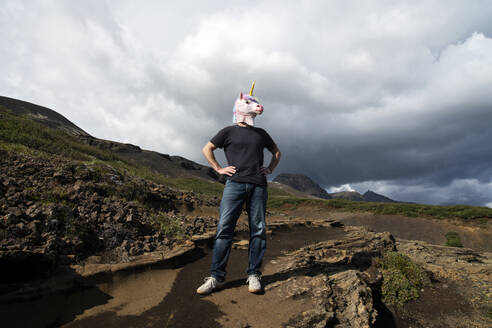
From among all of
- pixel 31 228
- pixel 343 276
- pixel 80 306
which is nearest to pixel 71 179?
pixel 31 228

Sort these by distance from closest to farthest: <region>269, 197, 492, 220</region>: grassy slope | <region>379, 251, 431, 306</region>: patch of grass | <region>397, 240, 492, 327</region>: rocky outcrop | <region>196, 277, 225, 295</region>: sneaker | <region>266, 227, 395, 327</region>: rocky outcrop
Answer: <region>266, 227, 395, 327</region>: rocky outcrop → <region>196, 277, 225, 295</region>: sneaker → <region>397, 240, 492, 327</region>: rocky outcrop → <region>379, 251, 431, 306</region>: patch of grass → <region>269, 197, 492, 220</region>: grassy slope

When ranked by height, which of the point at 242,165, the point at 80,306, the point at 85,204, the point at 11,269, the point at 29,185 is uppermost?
the point at 242,165

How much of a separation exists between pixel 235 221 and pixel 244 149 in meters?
1.14

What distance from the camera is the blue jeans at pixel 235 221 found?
352 cm

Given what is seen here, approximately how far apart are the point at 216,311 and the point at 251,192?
5.68 ft

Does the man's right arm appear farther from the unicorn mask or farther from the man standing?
the unicorn mask

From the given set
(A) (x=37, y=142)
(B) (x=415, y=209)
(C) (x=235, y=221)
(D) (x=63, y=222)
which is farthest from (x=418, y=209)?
(A) (x=37, y=142)

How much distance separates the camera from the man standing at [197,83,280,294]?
3.54 metres

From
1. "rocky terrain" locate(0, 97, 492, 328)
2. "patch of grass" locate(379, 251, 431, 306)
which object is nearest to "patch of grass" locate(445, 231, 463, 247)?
"rocky terrain" locate(0, 97, 492, 328)

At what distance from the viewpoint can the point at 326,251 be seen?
7.57m

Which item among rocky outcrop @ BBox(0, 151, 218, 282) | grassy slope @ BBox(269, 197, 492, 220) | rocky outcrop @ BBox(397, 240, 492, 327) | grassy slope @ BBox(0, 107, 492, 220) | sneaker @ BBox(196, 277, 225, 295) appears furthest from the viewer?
grassy slope @ BBox(269, 197, 492, 220)

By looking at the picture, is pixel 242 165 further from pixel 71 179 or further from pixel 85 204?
pixel 71 179

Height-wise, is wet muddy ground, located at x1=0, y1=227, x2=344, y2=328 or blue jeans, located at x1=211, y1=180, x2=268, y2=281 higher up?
blue jeans, located at x1=211, y1=180, x2=268, y2=281

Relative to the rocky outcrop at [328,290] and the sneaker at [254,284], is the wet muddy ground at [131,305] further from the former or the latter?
the rocky outcrop at [328,290]
